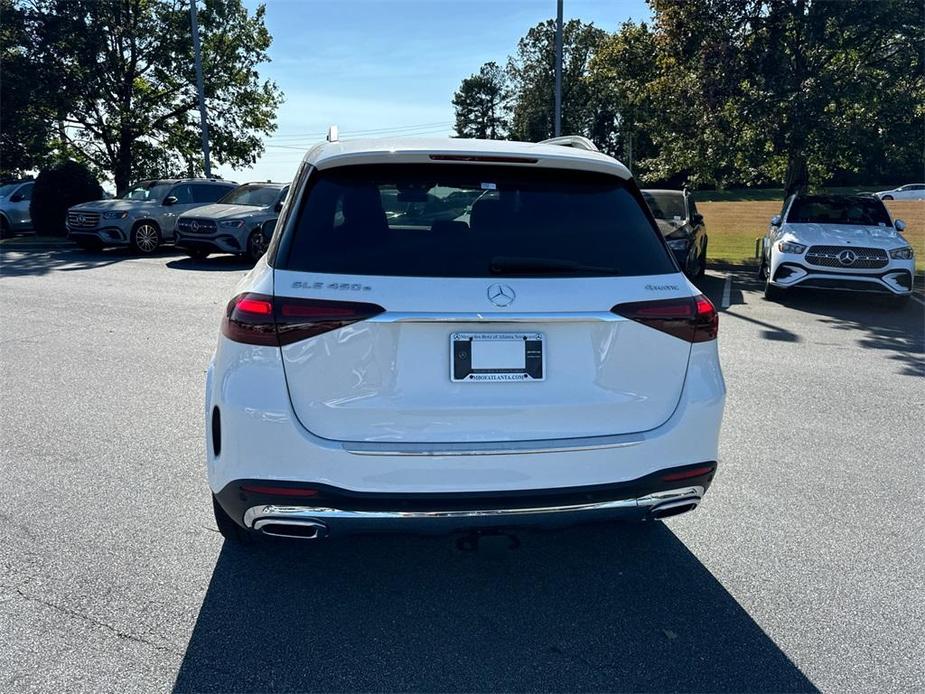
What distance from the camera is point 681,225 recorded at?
43.2ft

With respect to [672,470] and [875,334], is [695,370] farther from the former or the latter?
[875,334]

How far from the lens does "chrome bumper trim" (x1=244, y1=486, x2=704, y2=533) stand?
284cm

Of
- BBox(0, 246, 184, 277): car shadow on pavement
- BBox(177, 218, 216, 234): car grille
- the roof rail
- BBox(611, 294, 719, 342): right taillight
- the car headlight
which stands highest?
the roof rail

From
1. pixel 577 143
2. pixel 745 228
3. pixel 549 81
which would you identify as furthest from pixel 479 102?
pixel 577 143

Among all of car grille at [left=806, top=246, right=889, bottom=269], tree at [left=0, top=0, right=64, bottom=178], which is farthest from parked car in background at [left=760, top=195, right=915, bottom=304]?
tree at [left=0, top=0, right=64, bottom=178]

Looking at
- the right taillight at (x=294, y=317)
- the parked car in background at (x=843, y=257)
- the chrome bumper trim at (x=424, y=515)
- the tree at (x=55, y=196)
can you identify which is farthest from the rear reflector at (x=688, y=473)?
the tree at (x=55, y=196)

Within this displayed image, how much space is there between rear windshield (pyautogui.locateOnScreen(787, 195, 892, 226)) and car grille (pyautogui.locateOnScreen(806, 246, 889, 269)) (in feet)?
4.44

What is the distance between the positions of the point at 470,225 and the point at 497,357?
0.55 metres

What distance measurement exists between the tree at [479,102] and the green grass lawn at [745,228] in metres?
47.0

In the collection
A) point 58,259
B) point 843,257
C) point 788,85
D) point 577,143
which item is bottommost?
point 58,259

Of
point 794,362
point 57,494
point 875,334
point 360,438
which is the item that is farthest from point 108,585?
point 875,334

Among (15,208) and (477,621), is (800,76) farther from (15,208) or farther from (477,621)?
(15,208)

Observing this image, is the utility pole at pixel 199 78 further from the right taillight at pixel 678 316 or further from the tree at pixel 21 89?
the right taillight at pixel 678 316

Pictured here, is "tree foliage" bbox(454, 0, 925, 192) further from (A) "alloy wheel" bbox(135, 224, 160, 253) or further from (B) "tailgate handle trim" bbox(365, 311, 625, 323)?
(B) "tailgate handle trim" bbox(365, 311, 625, 323)
